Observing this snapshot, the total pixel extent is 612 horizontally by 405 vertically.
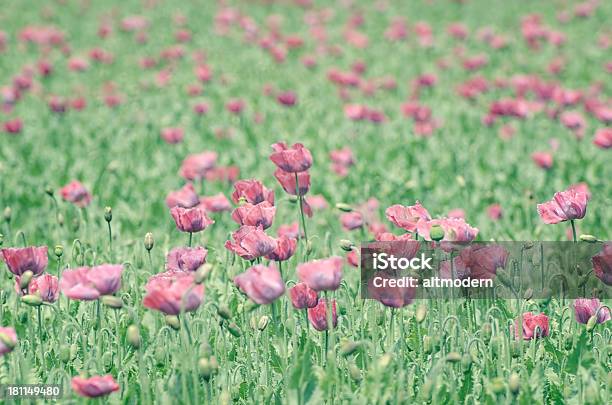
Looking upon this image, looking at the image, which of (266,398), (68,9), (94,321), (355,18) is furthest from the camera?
(68,9)

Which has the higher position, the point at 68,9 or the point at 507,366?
the point at 68,9

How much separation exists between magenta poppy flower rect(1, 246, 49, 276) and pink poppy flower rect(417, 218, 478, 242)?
1.13m

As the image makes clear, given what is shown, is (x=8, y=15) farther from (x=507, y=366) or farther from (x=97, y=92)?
(x=507, y=366)

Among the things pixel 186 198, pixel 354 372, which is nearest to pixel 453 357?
pixel 354 372

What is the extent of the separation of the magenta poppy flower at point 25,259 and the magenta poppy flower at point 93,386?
23.9 inches

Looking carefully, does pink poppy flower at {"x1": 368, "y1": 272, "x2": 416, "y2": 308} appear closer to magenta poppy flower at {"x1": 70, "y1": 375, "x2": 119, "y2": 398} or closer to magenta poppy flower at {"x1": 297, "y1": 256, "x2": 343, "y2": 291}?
magenta poppy flower at {"x1": 297, "y1": 256, "x2": 343, "y2": 291}

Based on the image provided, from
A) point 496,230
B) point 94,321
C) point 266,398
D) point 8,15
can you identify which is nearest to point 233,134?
point 496,230

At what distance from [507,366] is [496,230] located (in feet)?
5.55

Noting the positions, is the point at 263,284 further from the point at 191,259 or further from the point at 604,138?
the point at 604,138

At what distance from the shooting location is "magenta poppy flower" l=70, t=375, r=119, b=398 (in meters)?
2.21

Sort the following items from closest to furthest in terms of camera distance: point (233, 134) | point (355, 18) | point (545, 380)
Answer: point (545, 380), point (233, 134), point (355, 18)

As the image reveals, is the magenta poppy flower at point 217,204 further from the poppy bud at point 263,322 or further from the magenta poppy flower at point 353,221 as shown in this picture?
the poppy bud at point 263,322

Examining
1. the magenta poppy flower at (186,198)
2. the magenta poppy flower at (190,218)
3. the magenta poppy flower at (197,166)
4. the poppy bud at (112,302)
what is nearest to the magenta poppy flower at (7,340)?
the poppy bud at (112,302)

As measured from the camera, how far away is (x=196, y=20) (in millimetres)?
10258
